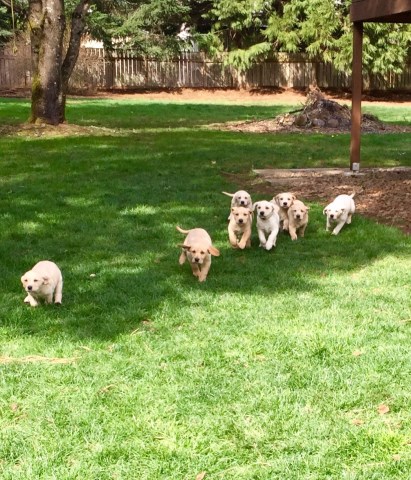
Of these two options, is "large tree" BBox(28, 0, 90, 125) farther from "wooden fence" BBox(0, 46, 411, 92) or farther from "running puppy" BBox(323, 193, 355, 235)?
"wooden fence" BBox(0, 46, 411, 92)

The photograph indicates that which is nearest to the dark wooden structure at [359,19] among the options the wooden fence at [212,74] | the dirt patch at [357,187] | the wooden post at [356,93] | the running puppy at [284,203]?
the wooden post at [356,93]

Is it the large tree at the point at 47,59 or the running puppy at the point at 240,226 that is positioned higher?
the large tree at the point at 47,59

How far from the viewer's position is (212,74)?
44.3 meters

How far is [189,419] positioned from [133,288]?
2642 millimetres

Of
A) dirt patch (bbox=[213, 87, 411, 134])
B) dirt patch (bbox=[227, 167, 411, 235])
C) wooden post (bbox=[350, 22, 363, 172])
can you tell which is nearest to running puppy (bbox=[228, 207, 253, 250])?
dirt patch (bbox=[227, 167, 411, 235])

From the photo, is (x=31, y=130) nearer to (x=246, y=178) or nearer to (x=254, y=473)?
(x=246, y=178)

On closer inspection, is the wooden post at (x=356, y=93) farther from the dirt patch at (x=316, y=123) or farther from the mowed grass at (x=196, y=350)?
the dirt patch at (x=316, y=123)

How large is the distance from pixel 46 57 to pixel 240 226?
12130 mm

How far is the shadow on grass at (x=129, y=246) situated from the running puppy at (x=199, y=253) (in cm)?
13

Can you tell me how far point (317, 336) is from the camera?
5324mm

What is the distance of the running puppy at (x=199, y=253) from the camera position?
6.82 m

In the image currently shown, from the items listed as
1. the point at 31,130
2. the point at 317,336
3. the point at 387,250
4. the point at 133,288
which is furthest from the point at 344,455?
the point at 31,130

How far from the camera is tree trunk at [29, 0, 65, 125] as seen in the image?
60.0 feet

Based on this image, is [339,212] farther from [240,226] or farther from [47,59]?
[47,59]
